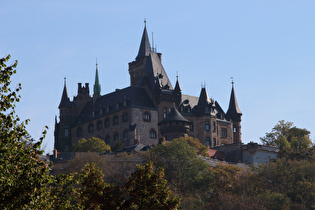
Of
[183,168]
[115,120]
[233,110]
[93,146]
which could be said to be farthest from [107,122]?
[183,168]

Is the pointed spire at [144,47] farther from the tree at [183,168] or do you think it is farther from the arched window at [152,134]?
the tree at [183,168]

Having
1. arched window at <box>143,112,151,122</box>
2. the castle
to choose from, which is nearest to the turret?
the castle

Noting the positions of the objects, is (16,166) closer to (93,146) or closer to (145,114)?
(93,146)

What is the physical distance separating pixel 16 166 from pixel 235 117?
424 ft

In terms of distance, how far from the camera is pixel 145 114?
141 meters

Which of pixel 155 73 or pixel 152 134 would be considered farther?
pixel 155 73

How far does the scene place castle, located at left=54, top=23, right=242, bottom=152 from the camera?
458 ft

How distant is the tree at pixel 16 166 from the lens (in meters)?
29.0

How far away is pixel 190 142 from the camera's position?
12900 cm

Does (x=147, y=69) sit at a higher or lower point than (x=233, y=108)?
higher

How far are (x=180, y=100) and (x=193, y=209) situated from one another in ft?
169

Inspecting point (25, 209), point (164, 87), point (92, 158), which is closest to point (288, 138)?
point (164, 87)

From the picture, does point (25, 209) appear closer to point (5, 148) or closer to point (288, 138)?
point (5, 148)

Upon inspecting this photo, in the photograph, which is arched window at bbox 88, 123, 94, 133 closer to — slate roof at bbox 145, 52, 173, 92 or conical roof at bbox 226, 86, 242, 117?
slate roof at bbox 145, 52, 173, 92
